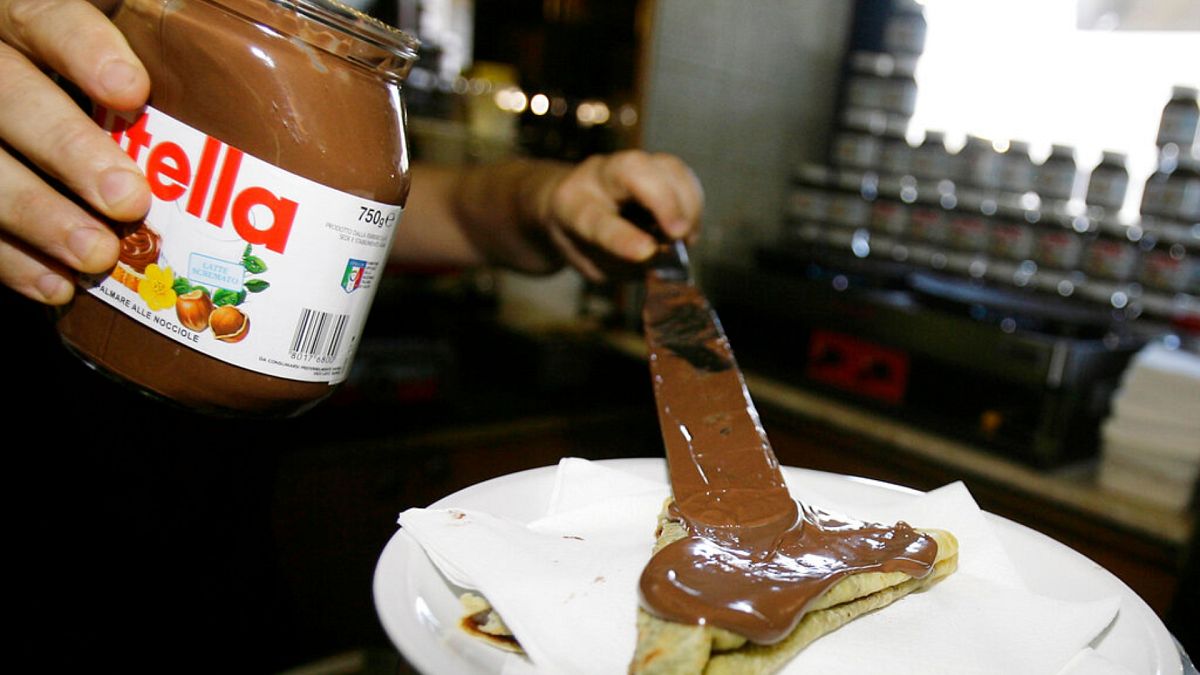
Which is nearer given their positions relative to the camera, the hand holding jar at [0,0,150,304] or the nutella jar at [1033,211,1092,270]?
the hand holding jar at [0,0,150,304]

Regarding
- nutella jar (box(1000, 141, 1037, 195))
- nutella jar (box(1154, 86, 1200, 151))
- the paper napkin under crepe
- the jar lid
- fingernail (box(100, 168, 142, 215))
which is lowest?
the paper napkin under crepe

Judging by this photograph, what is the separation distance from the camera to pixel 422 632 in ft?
1.24

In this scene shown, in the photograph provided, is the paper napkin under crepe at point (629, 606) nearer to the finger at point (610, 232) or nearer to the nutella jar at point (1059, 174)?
the finger at point (610, 232)

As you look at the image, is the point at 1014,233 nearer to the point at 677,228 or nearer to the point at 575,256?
the point at 575,256

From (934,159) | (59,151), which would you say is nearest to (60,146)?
(59,151)

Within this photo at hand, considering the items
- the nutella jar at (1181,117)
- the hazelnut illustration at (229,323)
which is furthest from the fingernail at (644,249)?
the nutella jar at (1181,117)

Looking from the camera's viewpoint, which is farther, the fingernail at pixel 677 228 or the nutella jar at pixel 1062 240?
the nutella jar at pixel 1062 240

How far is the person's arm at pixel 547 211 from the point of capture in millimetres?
975

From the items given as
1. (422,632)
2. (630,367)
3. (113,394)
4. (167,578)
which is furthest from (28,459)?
(630,367)

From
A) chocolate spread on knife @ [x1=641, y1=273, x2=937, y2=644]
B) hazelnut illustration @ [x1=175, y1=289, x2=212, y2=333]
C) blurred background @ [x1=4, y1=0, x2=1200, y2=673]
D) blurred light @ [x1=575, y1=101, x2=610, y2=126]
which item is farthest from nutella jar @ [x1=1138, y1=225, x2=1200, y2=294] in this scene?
hazelnut illustration @ [x1=175, y1=289, x2=212, y2=333]

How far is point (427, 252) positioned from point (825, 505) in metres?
1.02

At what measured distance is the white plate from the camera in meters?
0.38

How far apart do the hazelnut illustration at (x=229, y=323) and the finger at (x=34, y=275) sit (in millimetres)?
121

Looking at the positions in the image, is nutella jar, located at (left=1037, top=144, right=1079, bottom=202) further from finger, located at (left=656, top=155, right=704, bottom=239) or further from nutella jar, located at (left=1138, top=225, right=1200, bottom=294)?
finger, located at (left=656, top=155, right=704, bottom=239)
